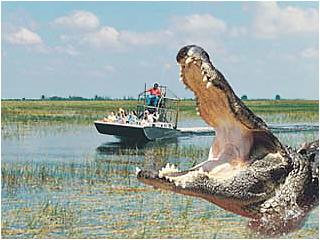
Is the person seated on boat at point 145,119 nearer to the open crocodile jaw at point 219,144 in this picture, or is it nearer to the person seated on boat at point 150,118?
the person seated on boat at point 150,118

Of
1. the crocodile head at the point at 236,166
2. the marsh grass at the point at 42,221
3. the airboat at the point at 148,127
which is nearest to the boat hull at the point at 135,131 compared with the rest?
the airboat at the point at 148,127

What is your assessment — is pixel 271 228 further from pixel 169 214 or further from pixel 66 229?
pixel 169 214

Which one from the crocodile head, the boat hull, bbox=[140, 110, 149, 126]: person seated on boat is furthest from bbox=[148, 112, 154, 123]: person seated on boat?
the crocodile head

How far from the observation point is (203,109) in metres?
2.54

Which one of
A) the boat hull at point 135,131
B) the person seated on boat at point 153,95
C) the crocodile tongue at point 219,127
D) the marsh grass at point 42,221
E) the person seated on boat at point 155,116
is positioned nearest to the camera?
the crocodile tongue at point 219,127

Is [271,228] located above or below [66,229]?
above

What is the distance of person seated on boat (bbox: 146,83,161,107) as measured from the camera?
13191 millimetres

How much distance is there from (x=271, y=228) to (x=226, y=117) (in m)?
0.54

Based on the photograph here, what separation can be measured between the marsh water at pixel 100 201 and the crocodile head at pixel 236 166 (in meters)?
0.49

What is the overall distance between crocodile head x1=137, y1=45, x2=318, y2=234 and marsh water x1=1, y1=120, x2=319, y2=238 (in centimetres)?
49

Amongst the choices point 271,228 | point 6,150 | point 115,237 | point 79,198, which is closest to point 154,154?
point 6,150

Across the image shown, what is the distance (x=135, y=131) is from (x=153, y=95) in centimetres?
83

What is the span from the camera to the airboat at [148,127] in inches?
533

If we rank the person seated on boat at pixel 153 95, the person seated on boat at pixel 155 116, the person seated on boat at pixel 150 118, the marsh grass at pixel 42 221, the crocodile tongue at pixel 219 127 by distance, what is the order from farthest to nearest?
the person seated on boat at pixel 155 116 < the person seated on boat at pixel 150 118 < the person seated on boat at pixel 153 95 < the marsh grass at pixel 42 221 < the crocodile tongue at pixel 219 127
